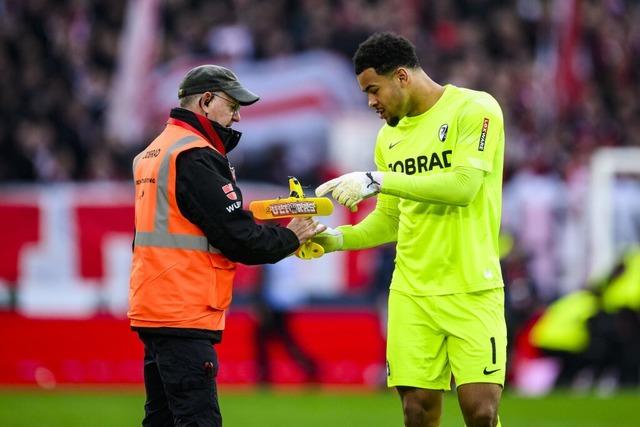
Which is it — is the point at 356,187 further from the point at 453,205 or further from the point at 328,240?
the point at 328,240

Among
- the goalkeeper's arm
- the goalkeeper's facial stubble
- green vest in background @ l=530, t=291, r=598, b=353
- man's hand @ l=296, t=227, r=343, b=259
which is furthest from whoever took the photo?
green vest in background @ l=530, t=291, r=598, b=353

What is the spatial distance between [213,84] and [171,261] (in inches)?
34.0

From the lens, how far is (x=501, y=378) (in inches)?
238

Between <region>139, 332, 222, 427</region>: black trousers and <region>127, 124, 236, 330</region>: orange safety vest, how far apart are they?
3.6 inches

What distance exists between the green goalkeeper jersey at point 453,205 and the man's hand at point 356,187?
0.13m

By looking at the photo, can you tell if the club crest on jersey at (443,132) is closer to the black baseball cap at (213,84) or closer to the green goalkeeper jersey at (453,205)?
the green goalkeeper jersey at (453,205)

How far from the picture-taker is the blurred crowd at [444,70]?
13781mm

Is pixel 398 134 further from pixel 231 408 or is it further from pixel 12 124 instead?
pixel 12 124

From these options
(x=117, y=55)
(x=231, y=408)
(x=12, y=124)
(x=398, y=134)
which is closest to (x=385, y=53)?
(x=398, y=134)

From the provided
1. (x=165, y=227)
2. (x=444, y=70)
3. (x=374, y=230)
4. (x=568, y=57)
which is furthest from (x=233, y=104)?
Result: (x=568, y=57)

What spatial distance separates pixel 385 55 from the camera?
239 inches

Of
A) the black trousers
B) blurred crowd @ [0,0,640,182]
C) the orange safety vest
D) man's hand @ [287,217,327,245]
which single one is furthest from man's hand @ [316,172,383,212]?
blurred crowd @ [0,0,640,182]

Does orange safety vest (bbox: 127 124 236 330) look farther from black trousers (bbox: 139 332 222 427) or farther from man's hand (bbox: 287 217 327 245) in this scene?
man's hand (bbox: 287 217 327 245)

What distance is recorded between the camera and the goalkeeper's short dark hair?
608cm
